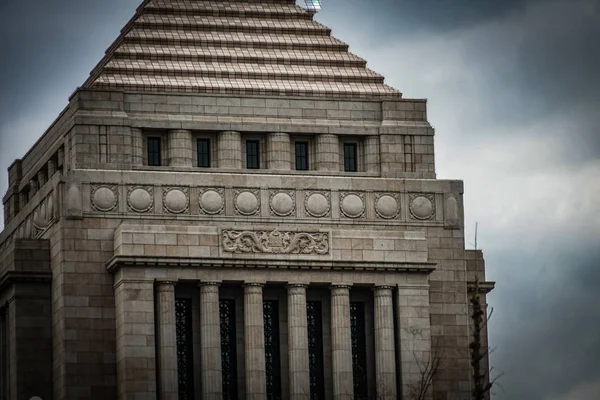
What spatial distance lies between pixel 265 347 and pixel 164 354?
14.4 feet

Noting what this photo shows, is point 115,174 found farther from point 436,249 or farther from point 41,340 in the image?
point 436,249

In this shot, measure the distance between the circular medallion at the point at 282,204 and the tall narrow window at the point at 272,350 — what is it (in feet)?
11.1

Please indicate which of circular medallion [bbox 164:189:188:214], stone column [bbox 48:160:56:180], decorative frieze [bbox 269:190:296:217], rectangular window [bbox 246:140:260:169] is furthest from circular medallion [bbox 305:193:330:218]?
stone column [bbox 48:160:56:180]

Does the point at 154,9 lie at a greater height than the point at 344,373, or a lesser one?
greater

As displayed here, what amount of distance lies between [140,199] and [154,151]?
2700mm

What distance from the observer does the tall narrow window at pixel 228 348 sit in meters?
86.7

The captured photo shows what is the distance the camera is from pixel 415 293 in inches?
3450

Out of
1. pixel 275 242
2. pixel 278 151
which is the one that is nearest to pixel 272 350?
pixel 275 242

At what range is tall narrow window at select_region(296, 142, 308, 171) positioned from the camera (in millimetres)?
89938

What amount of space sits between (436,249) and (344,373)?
6387 millimetres

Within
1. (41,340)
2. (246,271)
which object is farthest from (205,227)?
(41,340)

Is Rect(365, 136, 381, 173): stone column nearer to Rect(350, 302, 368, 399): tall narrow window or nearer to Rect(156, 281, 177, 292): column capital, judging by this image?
Rect(350, 302, 368, 399): tall narrow window

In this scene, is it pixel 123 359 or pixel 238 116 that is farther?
pixel 238 116

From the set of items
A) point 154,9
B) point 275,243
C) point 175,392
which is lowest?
point 175,392
